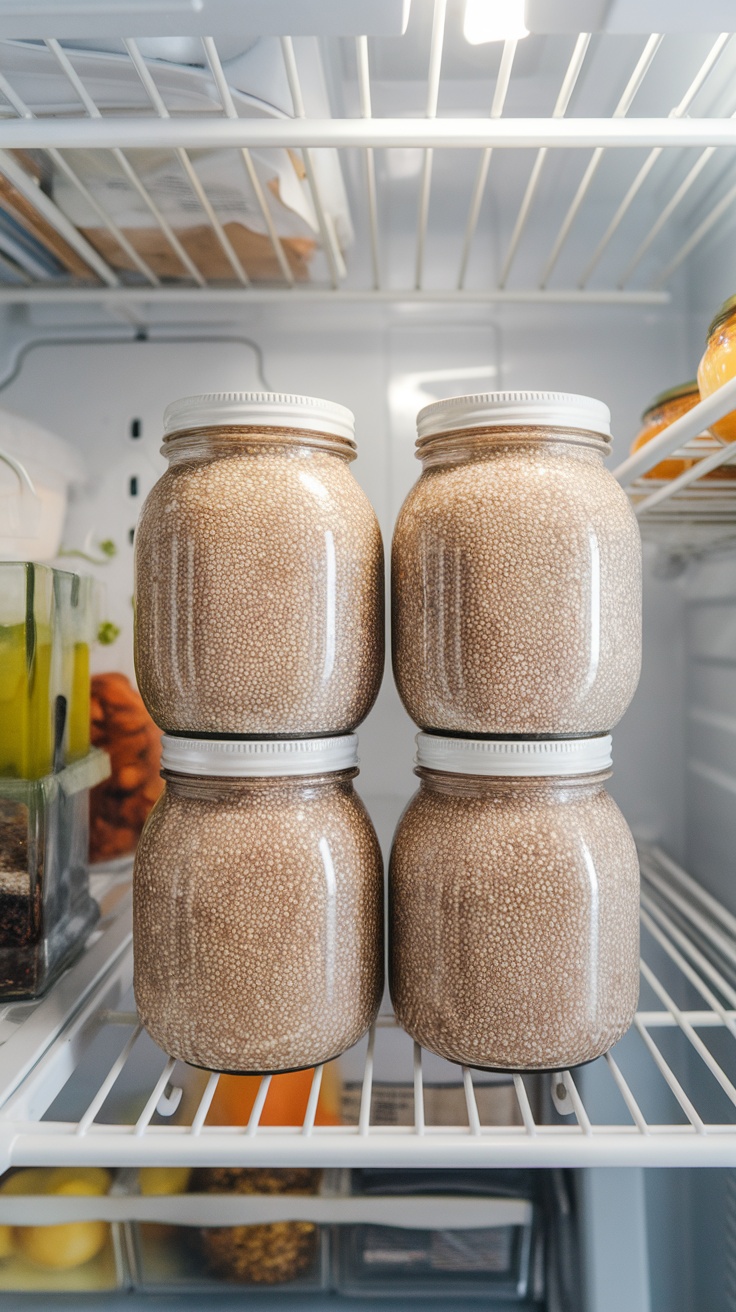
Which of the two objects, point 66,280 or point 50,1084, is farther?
point 66,280

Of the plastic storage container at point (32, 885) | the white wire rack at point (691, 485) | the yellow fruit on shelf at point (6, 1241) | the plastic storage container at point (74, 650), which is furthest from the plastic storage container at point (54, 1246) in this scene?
the white wire rack at point (691, 485)

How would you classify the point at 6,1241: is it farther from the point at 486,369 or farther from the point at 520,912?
→ the point at 486,369

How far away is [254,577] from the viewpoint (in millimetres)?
506

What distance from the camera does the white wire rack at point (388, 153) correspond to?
1.71 ft

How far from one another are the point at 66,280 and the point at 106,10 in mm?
487

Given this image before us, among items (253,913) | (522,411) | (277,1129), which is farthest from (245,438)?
(277,1129)

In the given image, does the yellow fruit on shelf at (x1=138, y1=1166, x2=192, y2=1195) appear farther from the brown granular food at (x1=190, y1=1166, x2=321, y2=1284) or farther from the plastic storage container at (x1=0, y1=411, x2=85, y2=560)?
the plastic storage container at (x1=0, y1=411, x2=85, y2=560)

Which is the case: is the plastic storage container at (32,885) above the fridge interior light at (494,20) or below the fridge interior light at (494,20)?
below

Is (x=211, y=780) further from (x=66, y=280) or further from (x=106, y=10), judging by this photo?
(x=66, y=280)

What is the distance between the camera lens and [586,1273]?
776 millimetres

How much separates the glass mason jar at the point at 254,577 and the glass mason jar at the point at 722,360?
243 mm

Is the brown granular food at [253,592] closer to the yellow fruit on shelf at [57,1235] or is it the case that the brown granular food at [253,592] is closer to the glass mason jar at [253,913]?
the glass mason jar at [253,913]

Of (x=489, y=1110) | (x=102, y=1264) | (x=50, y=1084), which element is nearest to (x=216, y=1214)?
(x=102, y=1264)

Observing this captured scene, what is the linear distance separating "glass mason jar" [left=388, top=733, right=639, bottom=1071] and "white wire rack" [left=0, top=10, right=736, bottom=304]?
371 millimetres
